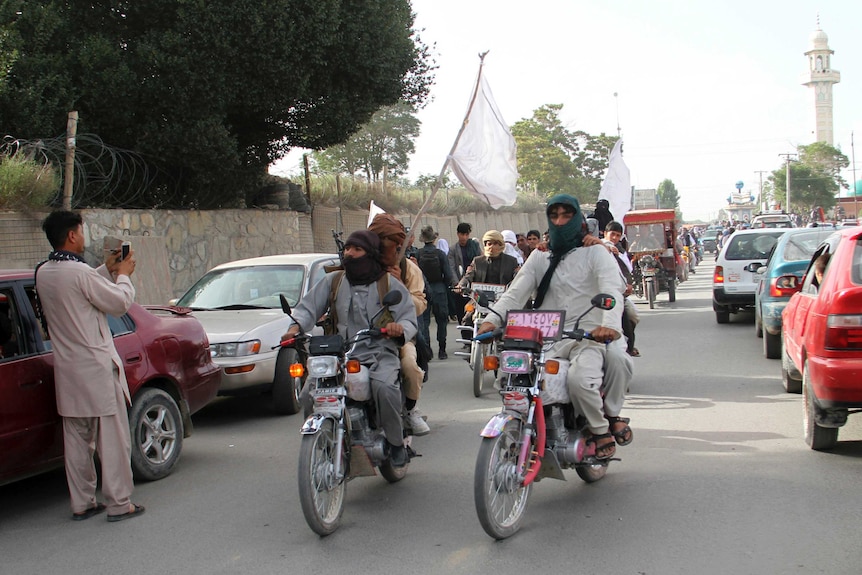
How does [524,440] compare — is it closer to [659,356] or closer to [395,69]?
[659,356]

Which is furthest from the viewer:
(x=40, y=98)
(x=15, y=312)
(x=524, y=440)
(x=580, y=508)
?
(x=40, y=98)

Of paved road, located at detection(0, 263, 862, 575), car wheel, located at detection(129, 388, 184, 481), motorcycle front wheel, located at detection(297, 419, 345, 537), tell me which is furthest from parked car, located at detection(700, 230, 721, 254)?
motorcycle front wheel, located at detection(297, 419, 345, 537)

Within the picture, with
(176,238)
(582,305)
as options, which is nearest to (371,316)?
(582,305)

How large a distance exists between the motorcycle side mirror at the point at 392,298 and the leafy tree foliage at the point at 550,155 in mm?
51417

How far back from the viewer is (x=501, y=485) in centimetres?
468

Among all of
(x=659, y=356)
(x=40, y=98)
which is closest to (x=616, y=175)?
(x=659, y=356)

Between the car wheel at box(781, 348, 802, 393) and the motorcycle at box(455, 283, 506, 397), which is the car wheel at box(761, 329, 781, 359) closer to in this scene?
the car wheel at box(781, 348, 802, 393)

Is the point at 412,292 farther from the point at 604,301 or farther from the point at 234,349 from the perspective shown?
the point at 234,349

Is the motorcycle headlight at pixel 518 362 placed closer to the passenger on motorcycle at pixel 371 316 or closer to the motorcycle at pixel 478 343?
the passenger on motorcycle at pixel 371 316

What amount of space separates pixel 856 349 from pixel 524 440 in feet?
8.52

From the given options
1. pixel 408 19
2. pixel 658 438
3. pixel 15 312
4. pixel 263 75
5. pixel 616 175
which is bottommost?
pixel 658 438

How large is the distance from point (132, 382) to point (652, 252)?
17.7m

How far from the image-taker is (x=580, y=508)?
17.6 ft

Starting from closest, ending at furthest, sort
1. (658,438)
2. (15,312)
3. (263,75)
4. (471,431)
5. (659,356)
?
(15,312)
(658,438)
(471,431)
(659,356)
(263,75)
